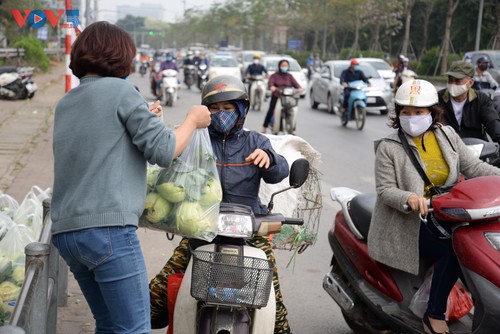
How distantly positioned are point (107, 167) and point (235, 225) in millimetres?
760

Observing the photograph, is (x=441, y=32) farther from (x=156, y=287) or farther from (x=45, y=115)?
(x=156, y=287)

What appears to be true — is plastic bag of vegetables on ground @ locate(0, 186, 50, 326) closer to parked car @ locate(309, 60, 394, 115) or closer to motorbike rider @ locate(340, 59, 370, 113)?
motorbike rider @ locate(340, 59, 370, 113)

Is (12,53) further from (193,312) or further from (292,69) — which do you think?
(193,312)

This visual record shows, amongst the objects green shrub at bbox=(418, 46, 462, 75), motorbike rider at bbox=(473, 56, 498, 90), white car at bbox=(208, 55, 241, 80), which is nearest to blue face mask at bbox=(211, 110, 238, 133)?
motorbike rider at bbox=(473, 56, 498, 90)

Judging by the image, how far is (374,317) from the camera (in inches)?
177

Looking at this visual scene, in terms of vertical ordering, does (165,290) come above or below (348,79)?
above

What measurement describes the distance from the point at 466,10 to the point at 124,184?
5231cm

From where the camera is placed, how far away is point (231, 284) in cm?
329

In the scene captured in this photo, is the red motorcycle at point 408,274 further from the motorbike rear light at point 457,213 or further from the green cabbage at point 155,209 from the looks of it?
the green cabbage at point 155,209

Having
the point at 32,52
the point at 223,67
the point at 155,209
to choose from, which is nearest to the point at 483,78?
the point at 155,209

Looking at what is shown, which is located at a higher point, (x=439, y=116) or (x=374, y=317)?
(x=439, y=116)

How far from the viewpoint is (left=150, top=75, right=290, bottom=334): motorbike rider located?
12.6 ft

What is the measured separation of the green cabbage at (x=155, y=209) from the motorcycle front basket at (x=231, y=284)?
0.24 m

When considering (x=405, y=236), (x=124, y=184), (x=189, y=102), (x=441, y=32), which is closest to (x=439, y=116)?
(x=405, y=236)
